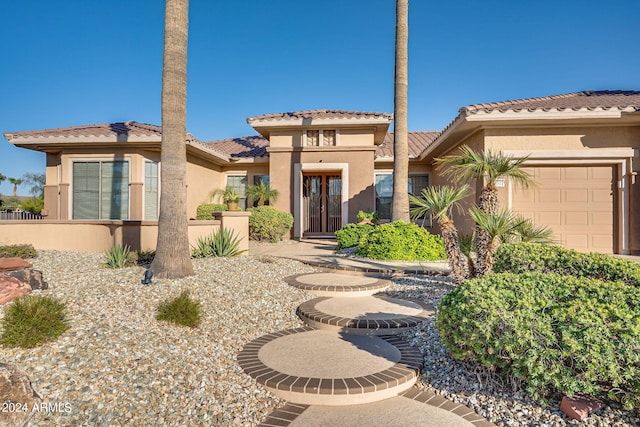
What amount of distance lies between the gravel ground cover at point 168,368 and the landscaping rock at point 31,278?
171 millimetres

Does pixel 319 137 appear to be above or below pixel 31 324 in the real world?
above

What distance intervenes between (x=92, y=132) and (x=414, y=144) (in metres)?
13.7

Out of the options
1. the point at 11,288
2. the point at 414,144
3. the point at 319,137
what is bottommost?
the point at 11,288

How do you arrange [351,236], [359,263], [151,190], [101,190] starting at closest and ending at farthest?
1. [359,263]
2. [351,236]
3. [101,190]
4. [151,190]

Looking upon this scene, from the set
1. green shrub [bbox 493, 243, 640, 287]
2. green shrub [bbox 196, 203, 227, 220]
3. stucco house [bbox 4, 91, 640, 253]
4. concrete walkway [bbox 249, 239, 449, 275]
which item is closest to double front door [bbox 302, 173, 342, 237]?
stucco house [bbox 4, 91, 640, 253]

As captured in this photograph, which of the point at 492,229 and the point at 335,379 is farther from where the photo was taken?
the point at 492,229

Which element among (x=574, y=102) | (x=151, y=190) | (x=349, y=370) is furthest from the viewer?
(x=151, y=190)

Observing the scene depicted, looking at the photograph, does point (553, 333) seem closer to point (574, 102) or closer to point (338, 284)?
point (338, 284)

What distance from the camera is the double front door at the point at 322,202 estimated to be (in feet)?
49.9

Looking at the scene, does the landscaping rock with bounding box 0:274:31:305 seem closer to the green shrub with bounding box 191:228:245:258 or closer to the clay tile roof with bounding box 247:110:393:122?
the green shrub with bounding box 191:228:245:258

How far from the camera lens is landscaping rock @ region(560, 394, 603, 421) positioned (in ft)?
8.93

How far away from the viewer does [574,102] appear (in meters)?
11.2

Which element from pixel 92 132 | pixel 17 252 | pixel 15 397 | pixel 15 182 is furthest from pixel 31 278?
pixel 15 182

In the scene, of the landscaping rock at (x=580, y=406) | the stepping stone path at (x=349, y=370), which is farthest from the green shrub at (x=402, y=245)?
the landscaping rock at (x=580, y=406)
